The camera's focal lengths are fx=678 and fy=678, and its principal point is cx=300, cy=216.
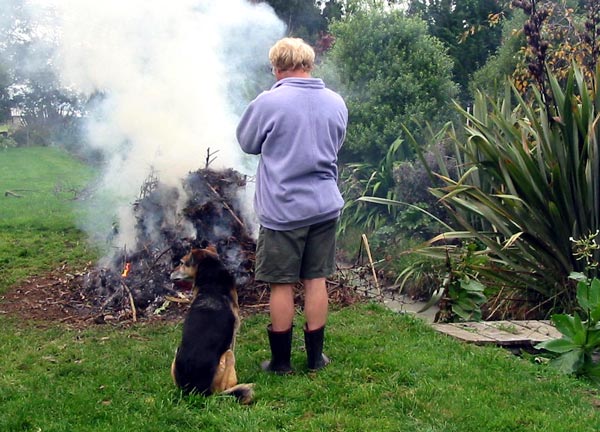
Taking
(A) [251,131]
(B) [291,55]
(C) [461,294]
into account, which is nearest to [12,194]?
(C) [461,294]

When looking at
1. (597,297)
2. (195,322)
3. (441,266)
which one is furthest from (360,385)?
(441,266)

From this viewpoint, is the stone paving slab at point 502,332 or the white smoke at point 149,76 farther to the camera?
the white smoke at point 149,76

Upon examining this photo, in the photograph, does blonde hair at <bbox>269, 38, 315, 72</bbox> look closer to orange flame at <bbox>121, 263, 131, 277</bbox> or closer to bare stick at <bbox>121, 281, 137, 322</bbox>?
bare stick at <bbox>121, 281, 137, 322</bbox>

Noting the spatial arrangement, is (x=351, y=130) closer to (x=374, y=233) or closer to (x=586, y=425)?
(x=374, y=233)

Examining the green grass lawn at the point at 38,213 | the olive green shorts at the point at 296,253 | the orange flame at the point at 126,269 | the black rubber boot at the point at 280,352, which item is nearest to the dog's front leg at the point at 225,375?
the black rubber boot at the point at 280,352

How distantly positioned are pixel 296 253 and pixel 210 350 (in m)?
0.67

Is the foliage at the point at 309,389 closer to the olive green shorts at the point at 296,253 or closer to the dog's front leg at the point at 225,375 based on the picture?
the dog's front leg at the point at 225,375

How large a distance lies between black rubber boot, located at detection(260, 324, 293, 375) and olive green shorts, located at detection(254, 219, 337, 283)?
0.29 m

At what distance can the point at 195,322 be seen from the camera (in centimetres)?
329

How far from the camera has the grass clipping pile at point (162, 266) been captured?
4977 mm

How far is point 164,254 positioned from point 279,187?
6.61 ft

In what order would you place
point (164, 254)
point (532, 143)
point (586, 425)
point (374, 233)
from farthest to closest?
point (374, 233) < point (532, 143) < point (164, 254) < point (586, 425)

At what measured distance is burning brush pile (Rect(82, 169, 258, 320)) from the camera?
5.04 metres

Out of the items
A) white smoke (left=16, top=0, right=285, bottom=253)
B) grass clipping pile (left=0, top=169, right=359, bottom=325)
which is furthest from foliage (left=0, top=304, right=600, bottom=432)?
white smoke (left=16, top=0, right=285, bottom=253)
